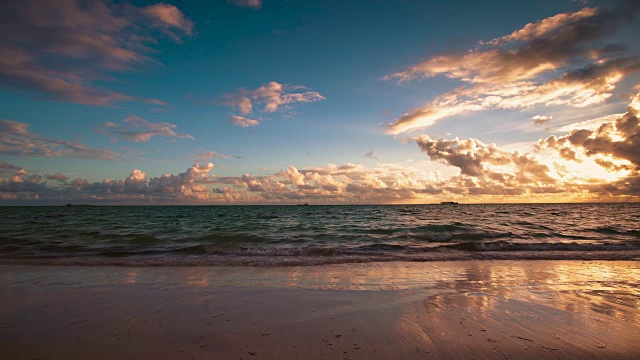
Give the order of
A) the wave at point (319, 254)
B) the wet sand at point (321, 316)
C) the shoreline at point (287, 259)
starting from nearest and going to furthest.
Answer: the wet sand at point (321, 316), the shoreline at point (287, 259), the wave at point (319, 254)

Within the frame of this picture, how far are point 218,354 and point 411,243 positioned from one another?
53.3 ft

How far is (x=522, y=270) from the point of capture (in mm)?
10883

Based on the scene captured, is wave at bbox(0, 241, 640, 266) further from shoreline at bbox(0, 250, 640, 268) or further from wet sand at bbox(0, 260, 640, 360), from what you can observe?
wet sand at bbox(0, 260, 640, 360)

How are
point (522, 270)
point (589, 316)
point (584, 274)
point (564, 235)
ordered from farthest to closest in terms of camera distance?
1. point (564, 235)
2. point (522, 270)
3. point (584, 274)
4. point (589, 316)

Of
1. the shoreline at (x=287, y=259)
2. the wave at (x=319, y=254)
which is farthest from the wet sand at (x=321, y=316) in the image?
the wave at (x=319, y=254)

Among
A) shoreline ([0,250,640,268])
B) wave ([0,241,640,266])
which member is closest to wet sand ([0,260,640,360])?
shoreline ([0,250,640,268])

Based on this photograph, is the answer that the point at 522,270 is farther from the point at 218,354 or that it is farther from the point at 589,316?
Answer: the point at 218,354

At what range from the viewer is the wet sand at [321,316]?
15.2 ft

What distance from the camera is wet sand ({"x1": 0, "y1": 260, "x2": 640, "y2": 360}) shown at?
4621 mm

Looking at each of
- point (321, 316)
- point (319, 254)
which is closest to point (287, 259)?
point (319, 254)

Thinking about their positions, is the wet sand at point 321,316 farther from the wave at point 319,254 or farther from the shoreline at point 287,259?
the wave at point 319,254

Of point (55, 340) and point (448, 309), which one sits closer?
point (55, 340)

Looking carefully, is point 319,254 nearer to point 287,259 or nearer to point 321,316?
point 287,259

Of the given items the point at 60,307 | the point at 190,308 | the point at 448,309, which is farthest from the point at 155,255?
the point at 448,309
